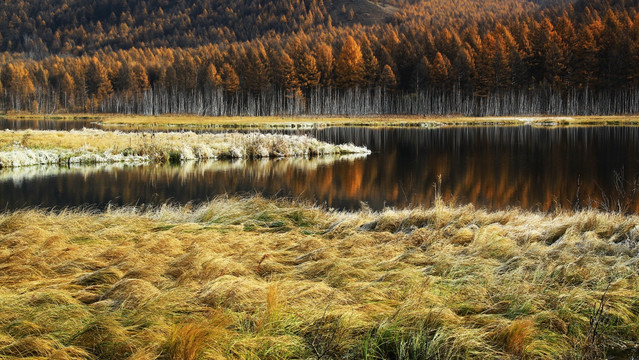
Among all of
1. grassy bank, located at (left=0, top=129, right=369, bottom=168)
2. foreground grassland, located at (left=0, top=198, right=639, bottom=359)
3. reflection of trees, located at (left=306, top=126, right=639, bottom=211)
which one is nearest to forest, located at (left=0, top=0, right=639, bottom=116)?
reflection of trees, located at (left=306, top=126, right=639, bottom=211)

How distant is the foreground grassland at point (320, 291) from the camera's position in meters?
4.36

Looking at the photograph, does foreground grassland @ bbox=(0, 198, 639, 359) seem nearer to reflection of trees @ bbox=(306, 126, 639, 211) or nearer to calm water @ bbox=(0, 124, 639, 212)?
reflection of trees @ bbox=(306, 126, 639, 211)

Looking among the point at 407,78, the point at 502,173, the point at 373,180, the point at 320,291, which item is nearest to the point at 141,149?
the point at 373,180

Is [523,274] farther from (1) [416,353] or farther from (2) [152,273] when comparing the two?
(2) [152,273]

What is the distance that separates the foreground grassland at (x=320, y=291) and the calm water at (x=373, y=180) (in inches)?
222

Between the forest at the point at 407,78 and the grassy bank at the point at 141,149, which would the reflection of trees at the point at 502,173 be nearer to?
the grassy bank at the point at 141,149

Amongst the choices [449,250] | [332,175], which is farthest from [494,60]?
[449,250]

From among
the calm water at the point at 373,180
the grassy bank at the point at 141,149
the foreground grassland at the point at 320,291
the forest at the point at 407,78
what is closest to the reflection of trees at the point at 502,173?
the calm water at the point at 373,180

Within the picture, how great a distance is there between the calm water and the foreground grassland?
5.63 m

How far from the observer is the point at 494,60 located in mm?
92688

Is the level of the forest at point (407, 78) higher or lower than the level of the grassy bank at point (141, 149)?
higher

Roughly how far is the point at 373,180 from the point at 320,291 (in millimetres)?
16246

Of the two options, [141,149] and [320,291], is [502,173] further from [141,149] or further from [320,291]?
[141,149]

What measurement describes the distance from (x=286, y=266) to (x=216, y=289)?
167 cm
